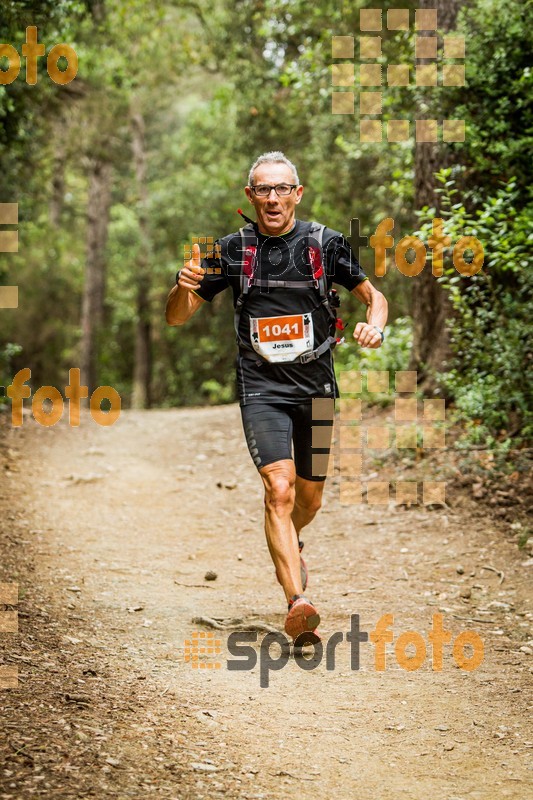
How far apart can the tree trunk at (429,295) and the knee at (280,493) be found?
452 centimetres

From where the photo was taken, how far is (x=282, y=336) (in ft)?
15.8

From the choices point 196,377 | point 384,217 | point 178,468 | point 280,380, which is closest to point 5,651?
point 280,380

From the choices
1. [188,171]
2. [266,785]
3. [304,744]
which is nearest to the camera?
[266,785]

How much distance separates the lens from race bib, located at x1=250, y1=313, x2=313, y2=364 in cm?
480

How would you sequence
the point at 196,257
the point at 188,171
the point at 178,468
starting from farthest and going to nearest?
the point at 188,171
the point at 178,468
the point at 196,257

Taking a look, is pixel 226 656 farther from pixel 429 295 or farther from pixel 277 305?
pixel 429 295

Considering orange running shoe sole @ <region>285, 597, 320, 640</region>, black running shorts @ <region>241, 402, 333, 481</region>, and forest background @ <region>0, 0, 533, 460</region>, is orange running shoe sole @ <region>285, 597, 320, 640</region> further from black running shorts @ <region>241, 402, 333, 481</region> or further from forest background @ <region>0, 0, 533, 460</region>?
forest background @ <region>0, 0, 533, 460</region>

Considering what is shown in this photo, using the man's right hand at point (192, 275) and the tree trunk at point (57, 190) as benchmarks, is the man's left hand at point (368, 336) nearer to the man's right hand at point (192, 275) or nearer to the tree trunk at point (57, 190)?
the man's right hand at point (192, 275)

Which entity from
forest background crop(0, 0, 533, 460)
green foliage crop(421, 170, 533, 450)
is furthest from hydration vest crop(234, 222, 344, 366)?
forest background crop(0, 0, 533, 460)

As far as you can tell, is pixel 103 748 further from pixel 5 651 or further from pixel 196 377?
pixel 196 377

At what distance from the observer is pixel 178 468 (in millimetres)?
10305

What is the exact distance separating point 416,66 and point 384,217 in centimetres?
420

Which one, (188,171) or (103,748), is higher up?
(188,171)

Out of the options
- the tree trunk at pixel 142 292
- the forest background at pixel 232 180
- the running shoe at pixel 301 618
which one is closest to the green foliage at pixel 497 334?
the forest background at pixel 232 180
